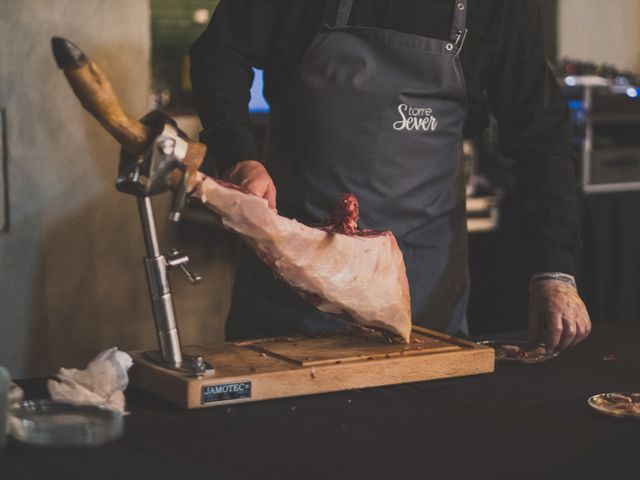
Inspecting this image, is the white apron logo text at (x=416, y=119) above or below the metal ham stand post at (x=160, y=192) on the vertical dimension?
above

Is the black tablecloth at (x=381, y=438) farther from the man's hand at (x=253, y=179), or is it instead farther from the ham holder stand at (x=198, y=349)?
the man's hand at (x=253, y=179)

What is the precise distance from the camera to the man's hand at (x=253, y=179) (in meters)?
1.84

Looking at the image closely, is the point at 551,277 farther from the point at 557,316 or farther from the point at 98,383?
the point at 98,383

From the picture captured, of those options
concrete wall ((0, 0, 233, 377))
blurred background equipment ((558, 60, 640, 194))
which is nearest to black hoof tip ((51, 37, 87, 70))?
concrete wall ((0, 0, 233, 377))

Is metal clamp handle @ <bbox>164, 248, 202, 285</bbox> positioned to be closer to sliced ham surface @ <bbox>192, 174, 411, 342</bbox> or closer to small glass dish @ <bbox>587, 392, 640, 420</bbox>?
sliced ham surface @ <bbox>192, 174, 411, 342</bbox>

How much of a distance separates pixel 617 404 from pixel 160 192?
754 millimetres

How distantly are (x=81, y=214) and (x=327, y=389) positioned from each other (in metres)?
1.50

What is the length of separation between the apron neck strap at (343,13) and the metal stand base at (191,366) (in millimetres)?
854

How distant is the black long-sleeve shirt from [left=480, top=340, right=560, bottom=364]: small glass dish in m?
0.25

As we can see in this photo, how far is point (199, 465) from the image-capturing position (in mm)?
1383

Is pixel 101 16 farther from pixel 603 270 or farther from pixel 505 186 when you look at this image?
pixel 603 270

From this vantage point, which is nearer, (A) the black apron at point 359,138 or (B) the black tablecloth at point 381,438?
(B) the black tablecloth at point 381,438

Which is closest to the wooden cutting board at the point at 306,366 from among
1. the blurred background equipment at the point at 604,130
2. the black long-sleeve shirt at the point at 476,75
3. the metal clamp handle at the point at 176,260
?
the metal clamp handle at the point at 176,260


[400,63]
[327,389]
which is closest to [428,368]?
[327,389]
